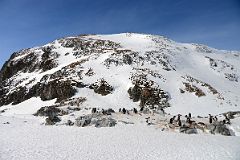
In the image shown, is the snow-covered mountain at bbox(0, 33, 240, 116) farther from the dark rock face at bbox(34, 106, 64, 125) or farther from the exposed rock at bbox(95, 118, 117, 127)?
the exposed rock at bbox(95, 118, 117, 127)

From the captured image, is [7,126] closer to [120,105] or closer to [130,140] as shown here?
[130,140]

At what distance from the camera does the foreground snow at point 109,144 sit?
25297 millimetres

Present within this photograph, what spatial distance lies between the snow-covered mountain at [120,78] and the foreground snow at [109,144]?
21.7 meters

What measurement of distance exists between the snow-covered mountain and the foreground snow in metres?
21.7

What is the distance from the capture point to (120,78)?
6956 cm

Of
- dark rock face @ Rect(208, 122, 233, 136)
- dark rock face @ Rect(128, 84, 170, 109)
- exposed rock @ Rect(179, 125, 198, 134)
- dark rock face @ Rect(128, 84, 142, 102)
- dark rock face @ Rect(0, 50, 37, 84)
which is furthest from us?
dark rock face @ Rect(0, 50, 37, 84)

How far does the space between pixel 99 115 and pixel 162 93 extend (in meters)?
23.8

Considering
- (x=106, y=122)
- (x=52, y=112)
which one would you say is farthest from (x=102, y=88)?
(x=106, y=122)

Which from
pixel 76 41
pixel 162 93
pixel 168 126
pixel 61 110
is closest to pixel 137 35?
pixel 76 41

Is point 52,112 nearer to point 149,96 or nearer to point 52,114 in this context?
point 52,114

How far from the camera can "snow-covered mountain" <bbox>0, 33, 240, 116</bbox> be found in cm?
6147

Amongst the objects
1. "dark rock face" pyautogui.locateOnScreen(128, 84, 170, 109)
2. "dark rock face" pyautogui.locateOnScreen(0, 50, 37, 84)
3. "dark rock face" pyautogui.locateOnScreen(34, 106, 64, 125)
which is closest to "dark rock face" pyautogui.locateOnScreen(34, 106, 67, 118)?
"dark rock face" pyautogui.locateOnScreen(34, 106, 64, 125)

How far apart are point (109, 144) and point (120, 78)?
4104cm

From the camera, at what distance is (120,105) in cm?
5969
